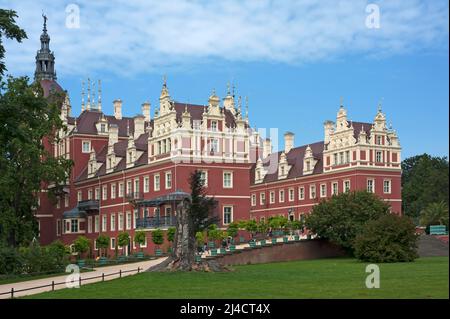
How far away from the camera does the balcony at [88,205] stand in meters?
75.0

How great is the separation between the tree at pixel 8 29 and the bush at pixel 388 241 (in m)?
22.9

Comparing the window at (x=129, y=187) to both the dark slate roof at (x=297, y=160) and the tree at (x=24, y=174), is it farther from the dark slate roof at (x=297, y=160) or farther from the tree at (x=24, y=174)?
the dark slate roof at (x=297, y=160)

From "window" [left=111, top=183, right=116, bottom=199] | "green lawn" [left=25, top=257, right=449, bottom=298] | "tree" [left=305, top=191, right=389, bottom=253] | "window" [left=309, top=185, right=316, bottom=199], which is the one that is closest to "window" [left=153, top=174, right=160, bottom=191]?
"window" [left=111, top=183, right=116, bottom=199]

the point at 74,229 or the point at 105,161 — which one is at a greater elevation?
the point at 105,161

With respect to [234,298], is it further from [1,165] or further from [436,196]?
[1,165]

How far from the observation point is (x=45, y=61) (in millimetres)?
84000

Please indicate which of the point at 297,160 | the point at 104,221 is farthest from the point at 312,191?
the point at 104,221

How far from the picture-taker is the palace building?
61906 mm

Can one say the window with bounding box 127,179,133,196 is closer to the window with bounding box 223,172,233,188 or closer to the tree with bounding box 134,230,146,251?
the tree with bounding box 134,230,146,251

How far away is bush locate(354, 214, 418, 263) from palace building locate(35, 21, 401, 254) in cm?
1619

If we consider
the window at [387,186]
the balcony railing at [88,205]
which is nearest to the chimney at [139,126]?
the balcony railing at [88,205]

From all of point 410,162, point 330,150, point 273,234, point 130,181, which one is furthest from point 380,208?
point 410,162
